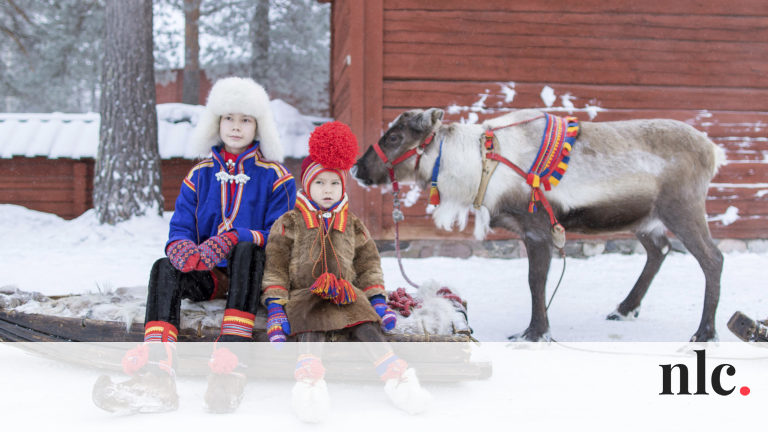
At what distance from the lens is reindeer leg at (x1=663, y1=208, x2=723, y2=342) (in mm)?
3041

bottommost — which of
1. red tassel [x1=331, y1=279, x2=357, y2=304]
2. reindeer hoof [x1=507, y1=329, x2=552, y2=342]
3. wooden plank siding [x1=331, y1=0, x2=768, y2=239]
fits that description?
reindeer hoof [x1=507, y1=329, x2=552, y2=342]

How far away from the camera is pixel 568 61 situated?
651 cm

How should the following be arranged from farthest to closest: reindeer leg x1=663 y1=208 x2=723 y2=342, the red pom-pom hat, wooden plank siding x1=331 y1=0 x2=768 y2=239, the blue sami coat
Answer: wooden plank siding x1=331 y1=0 x2=768 y2=239
reindeer leg x1=663 y1=208 x2=723 y2=342
the blue sami coat
the red pom-pom hat

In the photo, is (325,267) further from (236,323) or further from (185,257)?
(185,257)

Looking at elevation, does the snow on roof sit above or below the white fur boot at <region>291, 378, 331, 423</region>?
above

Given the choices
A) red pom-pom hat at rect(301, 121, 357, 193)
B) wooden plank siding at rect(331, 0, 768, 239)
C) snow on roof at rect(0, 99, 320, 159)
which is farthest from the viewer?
snow on roof at rect(0, 99, 320, 159)

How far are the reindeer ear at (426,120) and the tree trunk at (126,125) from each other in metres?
5.65

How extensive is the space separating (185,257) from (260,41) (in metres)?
14.2

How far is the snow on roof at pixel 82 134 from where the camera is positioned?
8539 millimetres

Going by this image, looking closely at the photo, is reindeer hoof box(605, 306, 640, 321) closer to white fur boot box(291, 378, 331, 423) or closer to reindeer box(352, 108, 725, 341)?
reindeer box(352, 108, 725, 341)

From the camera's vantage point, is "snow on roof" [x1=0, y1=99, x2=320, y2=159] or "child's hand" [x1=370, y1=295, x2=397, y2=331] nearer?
"child's hand" [x1=370, y1=295, x2=397, y2=331]

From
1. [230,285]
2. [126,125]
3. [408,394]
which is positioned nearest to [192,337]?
[230,285]

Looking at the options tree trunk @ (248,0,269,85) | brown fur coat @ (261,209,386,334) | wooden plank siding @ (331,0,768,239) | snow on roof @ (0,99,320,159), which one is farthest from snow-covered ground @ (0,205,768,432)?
tree trunk @ (248,0,269,85)

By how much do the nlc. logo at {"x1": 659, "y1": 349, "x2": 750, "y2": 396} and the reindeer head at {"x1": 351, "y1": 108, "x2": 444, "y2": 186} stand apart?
1737mm
